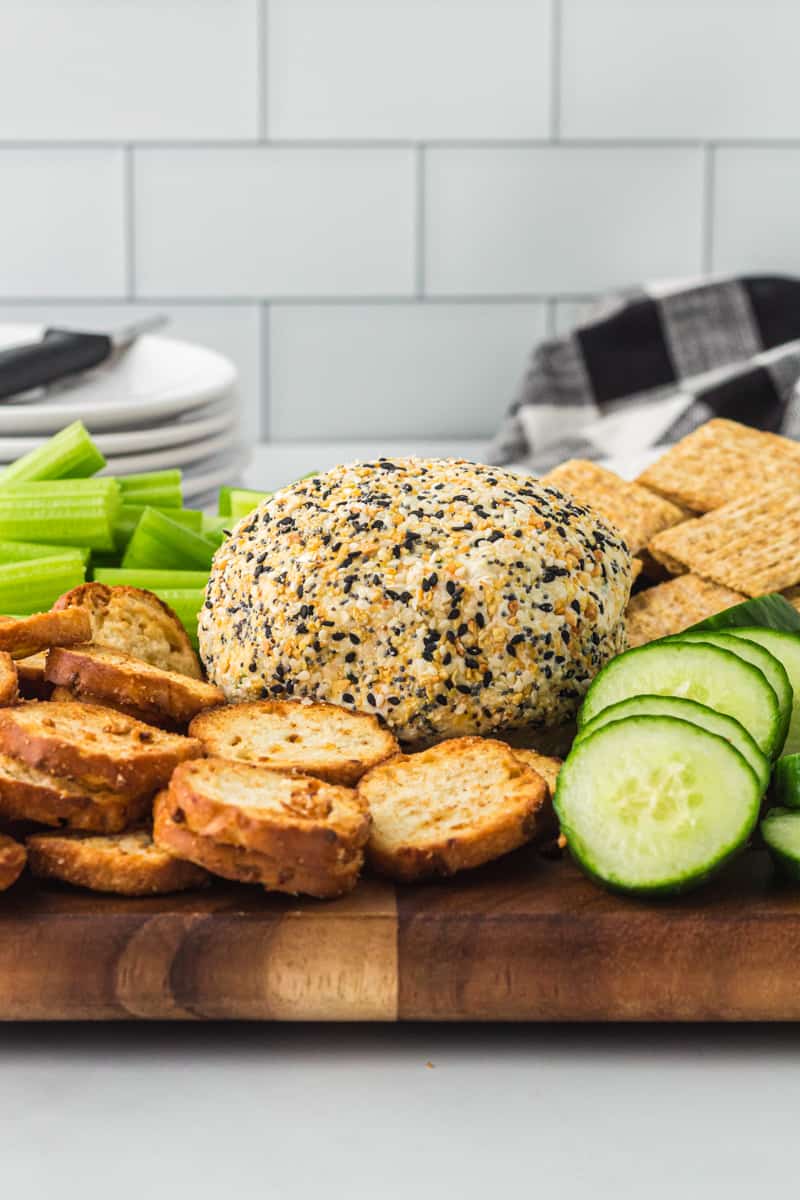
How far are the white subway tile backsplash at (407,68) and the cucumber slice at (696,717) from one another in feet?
7.60

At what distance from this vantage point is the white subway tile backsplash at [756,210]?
11.0 ft

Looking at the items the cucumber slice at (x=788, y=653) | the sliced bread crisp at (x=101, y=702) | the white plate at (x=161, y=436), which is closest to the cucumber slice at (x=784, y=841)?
the cucumber slice at (x=788, y=653)

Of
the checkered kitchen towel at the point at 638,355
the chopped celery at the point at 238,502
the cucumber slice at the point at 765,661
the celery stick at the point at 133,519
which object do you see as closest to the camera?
the cucumber slice at the point at 765,661

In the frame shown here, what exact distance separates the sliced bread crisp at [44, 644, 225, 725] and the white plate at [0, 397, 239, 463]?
28.6 inches

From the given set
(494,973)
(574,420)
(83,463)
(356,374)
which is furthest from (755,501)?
(356,374)

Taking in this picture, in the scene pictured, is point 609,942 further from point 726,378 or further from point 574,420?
point 574,420

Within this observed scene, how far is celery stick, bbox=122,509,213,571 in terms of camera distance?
180 centimetres

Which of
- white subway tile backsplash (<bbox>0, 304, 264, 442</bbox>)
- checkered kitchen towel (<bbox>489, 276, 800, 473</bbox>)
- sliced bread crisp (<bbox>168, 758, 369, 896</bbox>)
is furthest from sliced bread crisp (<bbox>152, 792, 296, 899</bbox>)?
white subway tile backsplash (<bbox>0, 304, 264, 442</bbox>)

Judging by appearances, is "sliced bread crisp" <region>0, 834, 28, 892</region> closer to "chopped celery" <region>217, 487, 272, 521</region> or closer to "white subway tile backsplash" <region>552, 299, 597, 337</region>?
"chopped celery" <region>217, 487, 272, 521</region>

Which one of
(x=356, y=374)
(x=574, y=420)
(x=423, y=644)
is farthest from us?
(x=356, y=374)

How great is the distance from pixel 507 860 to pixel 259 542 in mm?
404

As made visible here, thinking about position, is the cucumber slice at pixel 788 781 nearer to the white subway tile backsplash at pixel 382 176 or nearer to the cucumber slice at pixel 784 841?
the cucumber slice at pixel 784 841

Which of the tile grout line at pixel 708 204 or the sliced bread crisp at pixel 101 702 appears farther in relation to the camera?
the tile grout line at pixel 708 204

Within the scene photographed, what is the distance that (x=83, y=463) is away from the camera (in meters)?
1.93
